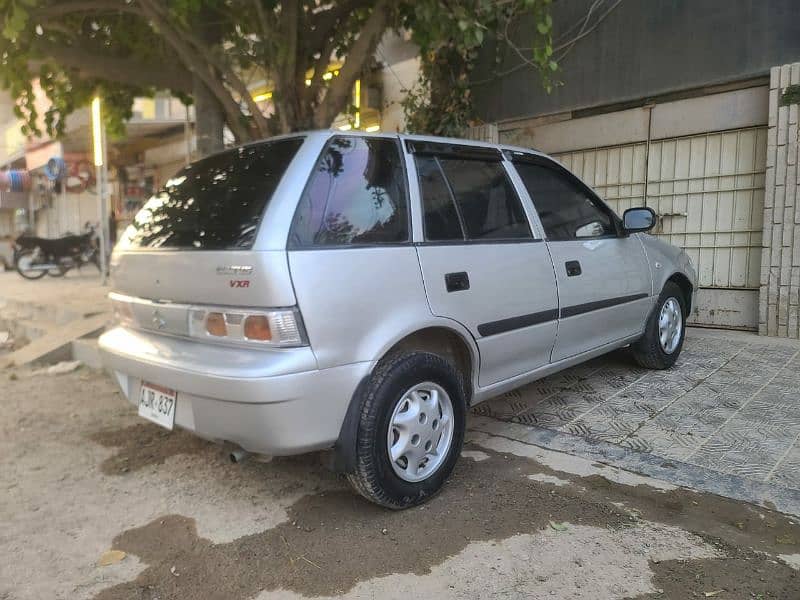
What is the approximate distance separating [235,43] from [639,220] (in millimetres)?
4486

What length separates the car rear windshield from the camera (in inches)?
110

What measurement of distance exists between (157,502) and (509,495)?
1.79 meters

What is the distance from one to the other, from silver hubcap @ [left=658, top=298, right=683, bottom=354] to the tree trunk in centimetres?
455

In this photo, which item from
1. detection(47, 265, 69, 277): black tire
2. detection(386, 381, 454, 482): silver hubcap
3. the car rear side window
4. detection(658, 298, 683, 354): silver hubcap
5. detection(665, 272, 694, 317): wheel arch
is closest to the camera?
detection(386, 381, 454, 482): silver hubcap

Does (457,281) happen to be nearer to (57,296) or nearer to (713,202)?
(713,202)

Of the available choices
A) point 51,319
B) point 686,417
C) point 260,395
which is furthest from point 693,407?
point 51,319

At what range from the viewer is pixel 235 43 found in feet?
21.4

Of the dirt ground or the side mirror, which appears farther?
the side mirror

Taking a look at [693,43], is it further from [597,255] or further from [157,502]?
[157,502]

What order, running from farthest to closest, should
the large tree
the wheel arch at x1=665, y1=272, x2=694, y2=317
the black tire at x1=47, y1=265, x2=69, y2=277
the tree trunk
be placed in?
the black tire at x1=47, y1=265, x2=69, y2=277 → the tree trunk → the large tree → the wheel arch at x1=665, y1=272, x2=694, y2=317

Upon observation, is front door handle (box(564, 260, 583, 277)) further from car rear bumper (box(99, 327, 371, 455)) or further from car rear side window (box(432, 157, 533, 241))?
car rear bumper (box(99, 327, 371, 455))

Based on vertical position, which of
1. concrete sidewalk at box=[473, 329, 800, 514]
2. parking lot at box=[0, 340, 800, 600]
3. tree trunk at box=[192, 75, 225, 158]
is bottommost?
parking lot at box=[0, 340, 800, 600]

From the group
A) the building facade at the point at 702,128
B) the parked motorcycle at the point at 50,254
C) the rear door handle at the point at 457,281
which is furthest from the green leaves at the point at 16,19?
the parked motorcycle at the point at 50,254

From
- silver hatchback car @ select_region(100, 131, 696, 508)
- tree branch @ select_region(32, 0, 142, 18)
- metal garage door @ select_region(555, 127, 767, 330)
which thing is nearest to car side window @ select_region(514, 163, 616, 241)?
silver hatchback car @ select_region(100, 131, 696, 508)
